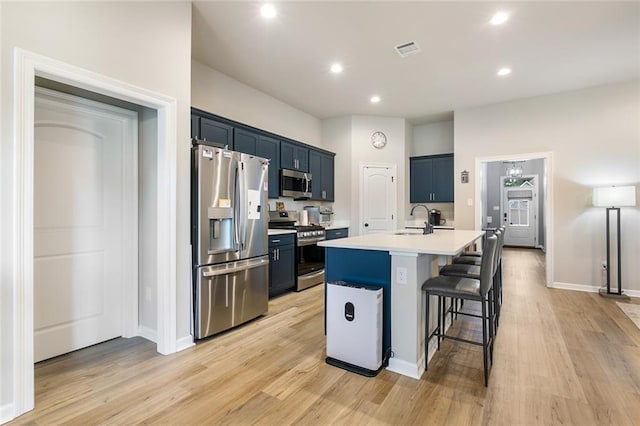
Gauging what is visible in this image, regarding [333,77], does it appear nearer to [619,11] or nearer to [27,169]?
[619,11]

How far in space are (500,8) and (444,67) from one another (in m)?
1.18

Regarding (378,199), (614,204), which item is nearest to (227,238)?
(378,199)

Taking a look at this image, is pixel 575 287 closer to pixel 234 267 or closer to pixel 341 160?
pixel 341 160

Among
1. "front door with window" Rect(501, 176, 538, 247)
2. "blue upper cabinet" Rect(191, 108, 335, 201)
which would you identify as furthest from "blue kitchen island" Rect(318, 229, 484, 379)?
"front door with window" Rect(501, 176, 538, 247)

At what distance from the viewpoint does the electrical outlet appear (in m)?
2.22

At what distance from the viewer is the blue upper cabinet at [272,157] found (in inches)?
175

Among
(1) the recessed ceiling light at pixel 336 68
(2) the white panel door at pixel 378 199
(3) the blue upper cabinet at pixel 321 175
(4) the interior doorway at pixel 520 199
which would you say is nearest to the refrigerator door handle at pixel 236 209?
(1) the recessed ceiling light at pixel 336 68

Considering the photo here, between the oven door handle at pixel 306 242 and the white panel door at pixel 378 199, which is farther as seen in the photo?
the white panel door at pixel 378 199

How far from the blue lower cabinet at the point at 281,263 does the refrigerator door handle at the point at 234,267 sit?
0.59 meters

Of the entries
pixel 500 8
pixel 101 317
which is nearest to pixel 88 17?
pixel 101 317

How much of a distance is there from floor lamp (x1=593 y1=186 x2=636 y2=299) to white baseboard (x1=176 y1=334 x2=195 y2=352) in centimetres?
536

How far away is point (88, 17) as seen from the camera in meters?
2.06

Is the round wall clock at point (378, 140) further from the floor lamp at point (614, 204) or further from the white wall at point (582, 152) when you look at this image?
the floor lamp at point (614, 204)

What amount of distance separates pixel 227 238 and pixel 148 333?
1.14 m
